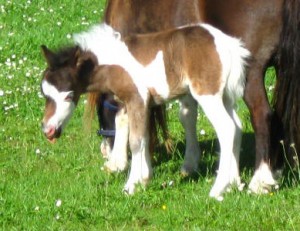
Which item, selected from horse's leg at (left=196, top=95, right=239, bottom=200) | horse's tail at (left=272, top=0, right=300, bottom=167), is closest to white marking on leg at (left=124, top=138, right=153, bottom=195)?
horse's leg at (left=196, top=95, right=239, bottom=200)

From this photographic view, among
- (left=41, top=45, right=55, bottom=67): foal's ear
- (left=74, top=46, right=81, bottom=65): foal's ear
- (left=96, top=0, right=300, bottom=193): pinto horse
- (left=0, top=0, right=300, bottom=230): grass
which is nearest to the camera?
(left=0, top=0, right=300, bottom=230): grass

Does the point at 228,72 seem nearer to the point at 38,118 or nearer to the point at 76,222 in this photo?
the point at 76,222

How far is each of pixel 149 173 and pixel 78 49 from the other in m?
1.07

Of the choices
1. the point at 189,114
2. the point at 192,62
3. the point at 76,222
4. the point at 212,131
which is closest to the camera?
the point at 76,222

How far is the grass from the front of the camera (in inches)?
266

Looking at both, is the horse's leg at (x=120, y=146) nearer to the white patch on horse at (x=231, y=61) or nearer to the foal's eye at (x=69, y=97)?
the foal's eye at (x=69, y=97)

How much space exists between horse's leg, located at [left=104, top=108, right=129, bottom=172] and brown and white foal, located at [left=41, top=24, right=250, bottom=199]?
653 millimetres

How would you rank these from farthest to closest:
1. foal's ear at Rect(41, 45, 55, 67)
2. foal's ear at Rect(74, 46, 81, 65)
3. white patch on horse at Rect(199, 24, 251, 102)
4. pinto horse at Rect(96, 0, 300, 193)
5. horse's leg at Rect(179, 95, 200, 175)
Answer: horse's leg at Rect(179, 95, 200, 175) < pinto horse at Rect(96, 0, 300, 193) < foal's ear at Rect(74, 46, 81, 65) < foal's ear at Rect(41, 45, 55, 67) < white patch on horse at Rect(199, 24, 251, 102)

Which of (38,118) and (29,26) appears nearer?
(38,118)

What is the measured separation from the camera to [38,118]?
33.1 feet

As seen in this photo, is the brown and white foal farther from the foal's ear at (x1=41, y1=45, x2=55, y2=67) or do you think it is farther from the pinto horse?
the pinto horse

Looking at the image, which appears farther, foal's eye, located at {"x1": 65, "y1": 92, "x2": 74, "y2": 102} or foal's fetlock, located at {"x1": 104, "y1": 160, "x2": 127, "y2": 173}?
foal's fetlock, located at {"x1": 104, "y1": 160, "x2": 127, "y2": 173}

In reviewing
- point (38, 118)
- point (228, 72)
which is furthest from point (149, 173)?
point (38, 118)

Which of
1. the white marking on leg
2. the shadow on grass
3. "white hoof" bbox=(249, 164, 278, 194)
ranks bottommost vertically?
the shadow on grass
